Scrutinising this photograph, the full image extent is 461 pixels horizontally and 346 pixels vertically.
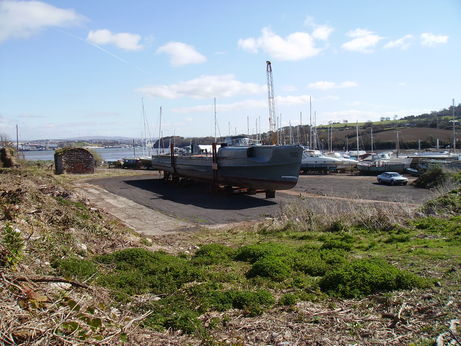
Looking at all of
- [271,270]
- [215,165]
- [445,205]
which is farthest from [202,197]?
[271,270]

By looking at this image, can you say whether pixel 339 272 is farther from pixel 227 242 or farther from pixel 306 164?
pixel 306 164

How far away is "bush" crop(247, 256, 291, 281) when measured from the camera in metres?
8.40

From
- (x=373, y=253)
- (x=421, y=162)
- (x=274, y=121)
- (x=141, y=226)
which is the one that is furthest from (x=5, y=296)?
(x=274, y=121)

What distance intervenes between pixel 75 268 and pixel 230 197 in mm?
20234

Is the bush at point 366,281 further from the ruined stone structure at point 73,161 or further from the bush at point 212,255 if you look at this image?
the ruined stone structure at point 73,161

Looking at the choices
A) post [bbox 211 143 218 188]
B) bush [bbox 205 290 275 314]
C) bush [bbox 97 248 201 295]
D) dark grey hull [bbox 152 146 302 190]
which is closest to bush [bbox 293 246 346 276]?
bush [bbox 205 290 275 314]

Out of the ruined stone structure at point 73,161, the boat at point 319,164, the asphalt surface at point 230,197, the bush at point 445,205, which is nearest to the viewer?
the bush at point 445,205

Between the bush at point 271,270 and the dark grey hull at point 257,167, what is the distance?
57.9ft

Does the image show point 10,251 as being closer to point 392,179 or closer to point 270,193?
point 270,193

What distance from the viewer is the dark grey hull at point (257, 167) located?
26391mm

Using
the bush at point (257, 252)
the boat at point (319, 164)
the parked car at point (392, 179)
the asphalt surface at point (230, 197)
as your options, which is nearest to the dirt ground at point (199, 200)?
the asphalt surface at point (230, 197)

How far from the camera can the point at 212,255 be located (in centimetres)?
1040

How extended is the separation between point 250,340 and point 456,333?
258 cm

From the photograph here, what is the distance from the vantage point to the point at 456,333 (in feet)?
16.5
